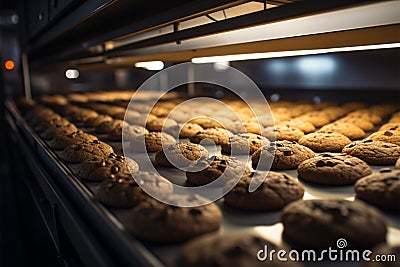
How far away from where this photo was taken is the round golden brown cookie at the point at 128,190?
0.91 m

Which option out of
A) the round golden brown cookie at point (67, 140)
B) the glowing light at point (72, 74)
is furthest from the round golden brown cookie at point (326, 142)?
the glowing light at point (72, 74)

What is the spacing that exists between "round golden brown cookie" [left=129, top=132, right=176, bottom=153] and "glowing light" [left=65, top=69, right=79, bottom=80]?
3.77 metres

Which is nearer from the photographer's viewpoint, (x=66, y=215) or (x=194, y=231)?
(x=194, y=231)

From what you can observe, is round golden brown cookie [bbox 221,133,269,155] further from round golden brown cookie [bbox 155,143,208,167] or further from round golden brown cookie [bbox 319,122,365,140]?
round golden brown cookie [bbox 319,122,365,140]

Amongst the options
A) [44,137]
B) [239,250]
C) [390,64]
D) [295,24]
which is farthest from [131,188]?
[390,64]

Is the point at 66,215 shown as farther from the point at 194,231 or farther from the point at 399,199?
the point at 399,199

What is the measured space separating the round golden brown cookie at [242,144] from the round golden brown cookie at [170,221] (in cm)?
66

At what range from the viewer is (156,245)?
0.74 meters

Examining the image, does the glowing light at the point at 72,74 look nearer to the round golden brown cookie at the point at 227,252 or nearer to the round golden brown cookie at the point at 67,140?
the round golden brown cookie at the point at 67,140

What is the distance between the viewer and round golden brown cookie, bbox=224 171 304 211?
903 mm

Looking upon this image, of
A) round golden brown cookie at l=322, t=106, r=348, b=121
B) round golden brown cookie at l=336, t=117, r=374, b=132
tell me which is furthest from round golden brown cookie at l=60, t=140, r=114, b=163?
round golden brown cookie at l=322, t=106, r=348, b=121

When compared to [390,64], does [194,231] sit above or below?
below

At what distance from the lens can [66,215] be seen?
1041mm

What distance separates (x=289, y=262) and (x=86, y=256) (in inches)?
19.6
